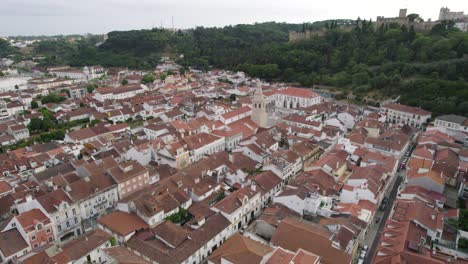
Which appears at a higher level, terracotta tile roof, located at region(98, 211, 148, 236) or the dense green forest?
the dense green forest

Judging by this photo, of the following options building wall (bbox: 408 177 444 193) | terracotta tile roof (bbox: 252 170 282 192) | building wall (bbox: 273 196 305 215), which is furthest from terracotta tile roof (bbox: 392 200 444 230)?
terracotta tile roof (bbox: 252 170 282 192)

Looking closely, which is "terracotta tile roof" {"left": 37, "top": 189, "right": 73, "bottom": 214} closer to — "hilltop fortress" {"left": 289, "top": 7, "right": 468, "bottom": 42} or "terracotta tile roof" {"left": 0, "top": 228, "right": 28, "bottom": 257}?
"terracotta tile roof" {"left": 0, "top": 228, "right": 28, "bottom": 257}

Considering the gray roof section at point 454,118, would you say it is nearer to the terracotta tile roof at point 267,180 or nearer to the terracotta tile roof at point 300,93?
the terracotta tile roof at point 300,93

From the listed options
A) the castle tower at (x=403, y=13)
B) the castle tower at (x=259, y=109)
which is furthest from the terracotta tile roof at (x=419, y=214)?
the castle tower at (x=403, y=13)

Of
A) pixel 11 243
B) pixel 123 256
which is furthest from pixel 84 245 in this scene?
pixel 11 243

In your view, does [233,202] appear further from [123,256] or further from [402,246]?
[402,246]

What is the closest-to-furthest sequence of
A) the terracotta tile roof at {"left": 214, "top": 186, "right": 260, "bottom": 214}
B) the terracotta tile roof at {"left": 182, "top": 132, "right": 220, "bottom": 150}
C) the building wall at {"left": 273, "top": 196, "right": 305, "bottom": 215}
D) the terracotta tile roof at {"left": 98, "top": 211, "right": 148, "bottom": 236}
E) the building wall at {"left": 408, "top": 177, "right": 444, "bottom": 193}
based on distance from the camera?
1. the terracotta tile roof at {"left": 98, "top": 211, "right": 148, "bottom": 236}
2. the terracotta tile roof at {"left": 214, "top": 186, "right": 260, "bottom": 214}
3. the building wall at {"left": 273, "top": 196, "right": 305, "bottom": 215}
4. the building wall at {"left": 408, "top": 177, "right": 444, "bottom": 193}
5. the terracotta tile roof at {"left": 182, "top": 132, "right": 220, "bottom": 150}
